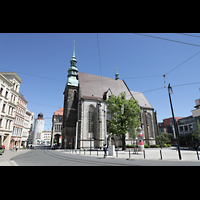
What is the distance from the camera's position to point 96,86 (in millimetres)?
45875

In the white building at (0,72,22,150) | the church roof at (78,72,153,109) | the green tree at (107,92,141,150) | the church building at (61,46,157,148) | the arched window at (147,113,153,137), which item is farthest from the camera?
the arched window at (147,113,153,137)

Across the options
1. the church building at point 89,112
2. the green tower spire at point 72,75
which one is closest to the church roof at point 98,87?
the church building at point 89,112

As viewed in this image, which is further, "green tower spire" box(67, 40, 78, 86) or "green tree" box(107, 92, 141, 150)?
"green tower spire" box(67, 40, 78, 86)

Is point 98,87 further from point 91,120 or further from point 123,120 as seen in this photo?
point 123,120

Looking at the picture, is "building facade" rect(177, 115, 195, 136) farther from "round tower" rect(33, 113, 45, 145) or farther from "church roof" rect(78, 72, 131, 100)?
"round tower" rect(33, 113, 45, 145)

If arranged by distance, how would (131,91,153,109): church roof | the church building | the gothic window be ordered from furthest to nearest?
(131,91,153,109): church roof, the gothic window, the church building

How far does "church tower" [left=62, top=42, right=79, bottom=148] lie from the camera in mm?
38562

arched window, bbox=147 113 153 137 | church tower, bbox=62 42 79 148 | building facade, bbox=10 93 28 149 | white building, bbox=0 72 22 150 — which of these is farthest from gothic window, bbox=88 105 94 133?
arched window, bbox=147 113 153 137

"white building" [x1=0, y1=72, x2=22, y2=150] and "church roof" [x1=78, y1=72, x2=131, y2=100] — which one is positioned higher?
"church roof" [x1=78, y1=72, x2=131, y2=100]

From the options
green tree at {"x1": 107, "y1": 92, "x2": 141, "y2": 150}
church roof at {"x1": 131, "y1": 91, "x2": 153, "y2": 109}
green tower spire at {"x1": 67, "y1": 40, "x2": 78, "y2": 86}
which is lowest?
green tree at {"x1": 107, "y1": 92, "x2": 141, "y2": 150}
